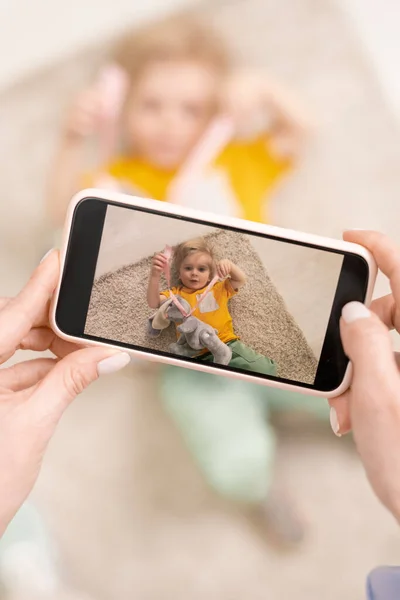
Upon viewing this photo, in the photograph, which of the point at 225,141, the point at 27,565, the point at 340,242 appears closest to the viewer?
the point at 340,242

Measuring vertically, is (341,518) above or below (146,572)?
above

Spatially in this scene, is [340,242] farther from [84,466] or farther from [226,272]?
[84,466]

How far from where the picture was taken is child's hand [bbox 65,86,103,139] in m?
0.95

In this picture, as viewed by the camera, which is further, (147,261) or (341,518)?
(341,518)

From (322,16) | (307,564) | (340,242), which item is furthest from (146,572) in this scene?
(322,16)

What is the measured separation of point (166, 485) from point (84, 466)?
0.14m

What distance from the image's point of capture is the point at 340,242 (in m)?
0.51

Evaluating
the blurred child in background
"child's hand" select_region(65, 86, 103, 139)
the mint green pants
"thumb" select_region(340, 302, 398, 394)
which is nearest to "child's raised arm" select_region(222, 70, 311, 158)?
the blurred child in background

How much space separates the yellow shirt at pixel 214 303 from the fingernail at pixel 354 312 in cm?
11

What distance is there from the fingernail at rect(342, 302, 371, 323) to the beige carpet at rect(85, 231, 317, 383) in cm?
6

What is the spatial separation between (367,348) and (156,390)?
520 mm

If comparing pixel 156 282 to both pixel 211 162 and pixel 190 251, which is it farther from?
pixel 211 162

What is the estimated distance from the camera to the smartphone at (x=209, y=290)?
1.69ft

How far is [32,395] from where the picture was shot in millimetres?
487
